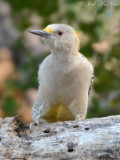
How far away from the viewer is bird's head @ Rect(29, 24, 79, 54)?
285 inches

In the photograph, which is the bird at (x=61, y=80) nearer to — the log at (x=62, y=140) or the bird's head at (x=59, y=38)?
the bird's head at (x=59, y=38)

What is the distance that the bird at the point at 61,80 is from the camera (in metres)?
7.15

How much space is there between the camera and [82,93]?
7.23 m

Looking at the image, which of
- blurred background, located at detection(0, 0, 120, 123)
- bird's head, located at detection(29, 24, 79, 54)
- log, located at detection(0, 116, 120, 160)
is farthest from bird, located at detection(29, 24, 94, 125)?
blurred background, located at detection(0, 0, 120, 123)

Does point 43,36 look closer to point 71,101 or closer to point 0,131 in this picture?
point 71,101

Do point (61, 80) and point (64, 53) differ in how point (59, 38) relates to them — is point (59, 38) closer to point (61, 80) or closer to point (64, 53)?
point (64, 53)

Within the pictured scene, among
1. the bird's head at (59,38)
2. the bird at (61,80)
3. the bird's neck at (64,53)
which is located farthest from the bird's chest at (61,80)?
the bird's head at (59,38)

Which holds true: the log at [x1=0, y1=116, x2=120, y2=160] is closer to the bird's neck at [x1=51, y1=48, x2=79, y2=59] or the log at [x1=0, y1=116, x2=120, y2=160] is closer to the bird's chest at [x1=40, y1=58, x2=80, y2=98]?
the bird's chest at [x1=40, y1=58, x2=80, y2=98]

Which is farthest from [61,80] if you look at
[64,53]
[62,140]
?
[62,140]

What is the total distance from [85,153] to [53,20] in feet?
15.3

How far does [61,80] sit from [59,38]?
2.03 feet

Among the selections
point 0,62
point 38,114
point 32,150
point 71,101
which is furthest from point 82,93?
point 0,62

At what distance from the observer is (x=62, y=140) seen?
5941 millimetres

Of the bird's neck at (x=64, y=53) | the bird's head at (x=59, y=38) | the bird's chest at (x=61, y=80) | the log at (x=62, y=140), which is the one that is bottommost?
the log at (x=62, y=140)
